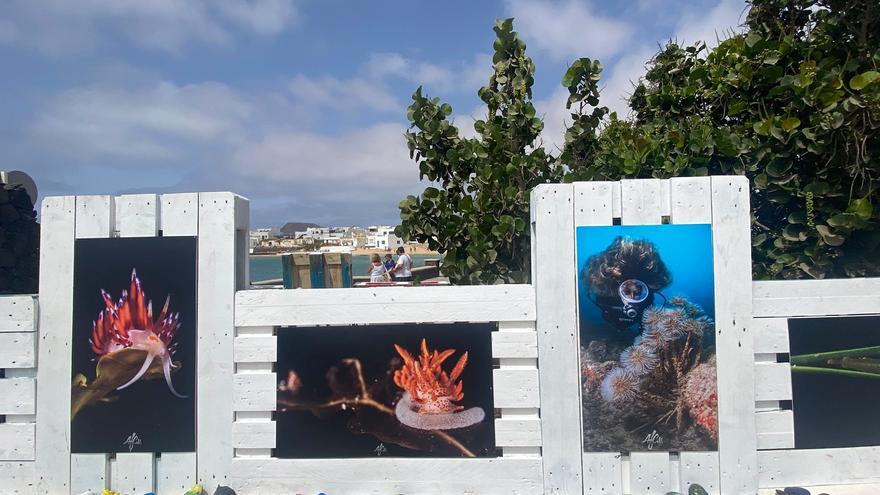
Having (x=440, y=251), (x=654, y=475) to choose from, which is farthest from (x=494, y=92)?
(x=654, y=475)

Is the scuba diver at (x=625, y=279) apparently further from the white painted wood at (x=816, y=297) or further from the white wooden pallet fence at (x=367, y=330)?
the white painted wood at (x=816, y=297)

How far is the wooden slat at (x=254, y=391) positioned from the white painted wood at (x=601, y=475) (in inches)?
103

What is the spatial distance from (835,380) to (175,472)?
5489 mm

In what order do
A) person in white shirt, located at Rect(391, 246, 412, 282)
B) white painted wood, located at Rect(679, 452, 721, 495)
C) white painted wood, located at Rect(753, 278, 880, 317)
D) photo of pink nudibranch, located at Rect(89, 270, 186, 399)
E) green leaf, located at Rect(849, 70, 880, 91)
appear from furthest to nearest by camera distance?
person in white shirt, located at Rect(391, 246, 412, 282) → green leaf, located at Rect(849, 70, 880, 91) → photo of pink nudibranch, located at Rect(89, 270, 186, 399) → white painted wood, located at Rect(753, 278, 880, 317) → white painted wood, located at Rect(679, 452, 721, 495)

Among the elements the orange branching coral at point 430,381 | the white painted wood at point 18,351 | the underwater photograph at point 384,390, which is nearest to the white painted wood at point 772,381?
the underwater photograph at point 384,390

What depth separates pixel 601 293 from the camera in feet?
15.8

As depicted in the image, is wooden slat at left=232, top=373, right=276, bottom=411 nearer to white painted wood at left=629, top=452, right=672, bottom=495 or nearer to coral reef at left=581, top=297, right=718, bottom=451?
coral reef at left=581, top=297, right=718, bottom=451

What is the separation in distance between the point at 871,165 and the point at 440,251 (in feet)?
14.4

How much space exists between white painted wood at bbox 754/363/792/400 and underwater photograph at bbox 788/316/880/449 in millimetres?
117

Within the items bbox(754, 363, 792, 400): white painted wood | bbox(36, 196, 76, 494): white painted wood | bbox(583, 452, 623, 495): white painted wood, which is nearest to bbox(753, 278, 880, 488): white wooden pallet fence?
bbox(754, 363, 792, 400): white painted wood

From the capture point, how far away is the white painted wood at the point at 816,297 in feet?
16.0

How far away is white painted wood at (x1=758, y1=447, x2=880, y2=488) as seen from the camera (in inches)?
190

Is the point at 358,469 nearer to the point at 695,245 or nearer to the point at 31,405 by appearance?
the point at 31,405
